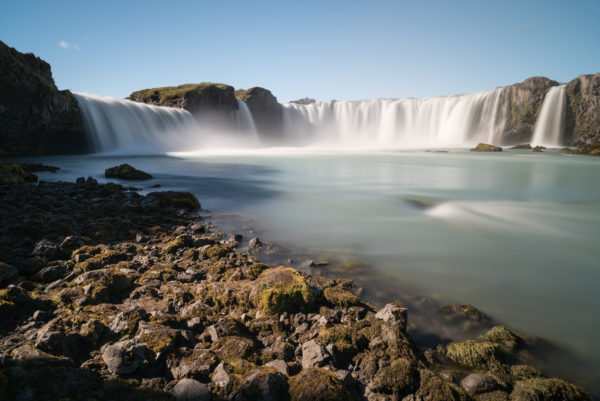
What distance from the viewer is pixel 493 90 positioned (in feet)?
154

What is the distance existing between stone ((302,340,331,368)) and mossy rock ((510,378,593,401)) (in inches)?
57.9

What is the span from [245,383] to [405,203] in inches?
334

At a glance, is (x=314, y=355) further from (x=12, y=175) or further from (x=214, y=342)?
(x=12, y=175)

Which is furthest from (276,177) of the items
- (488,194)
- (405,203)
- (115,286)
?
(115,286)

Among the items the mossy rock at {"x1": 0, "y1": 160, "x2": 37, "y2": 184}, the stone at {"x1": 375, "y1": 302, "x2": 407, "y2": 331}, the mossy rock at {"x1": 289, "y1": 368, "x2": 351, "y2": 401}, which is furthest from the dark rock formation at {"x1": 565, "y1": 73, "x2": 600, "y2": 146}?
the mossy rock at {"x1": 0, "y1": 160, "x2": 37, "y2": 184}

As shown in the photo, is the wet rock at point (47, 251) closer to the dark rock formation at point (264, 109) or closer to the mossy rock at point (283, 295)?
the mossy rock at point (283, 295)

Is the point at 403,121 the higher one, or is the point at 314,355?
the point at 403,121

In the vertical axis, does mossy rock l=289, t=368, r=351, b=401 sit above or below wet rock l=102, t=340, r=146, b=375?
below

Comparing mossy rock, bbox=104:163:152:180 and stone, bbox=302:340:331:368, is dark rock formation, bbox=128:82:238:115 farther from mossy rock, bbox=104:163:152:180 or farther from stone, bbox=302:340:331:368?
stone, bbox=302:340:331:368

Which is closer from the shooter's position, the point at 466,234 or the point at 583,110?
the point at 466,234

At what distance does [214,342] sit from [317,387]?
3.43 feet

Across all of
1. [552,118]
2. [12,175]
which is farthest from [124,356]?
[552,118]

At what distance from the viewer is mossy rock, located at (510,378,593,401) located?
2328 mm

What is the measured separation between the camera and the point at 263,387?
2.08 meters
